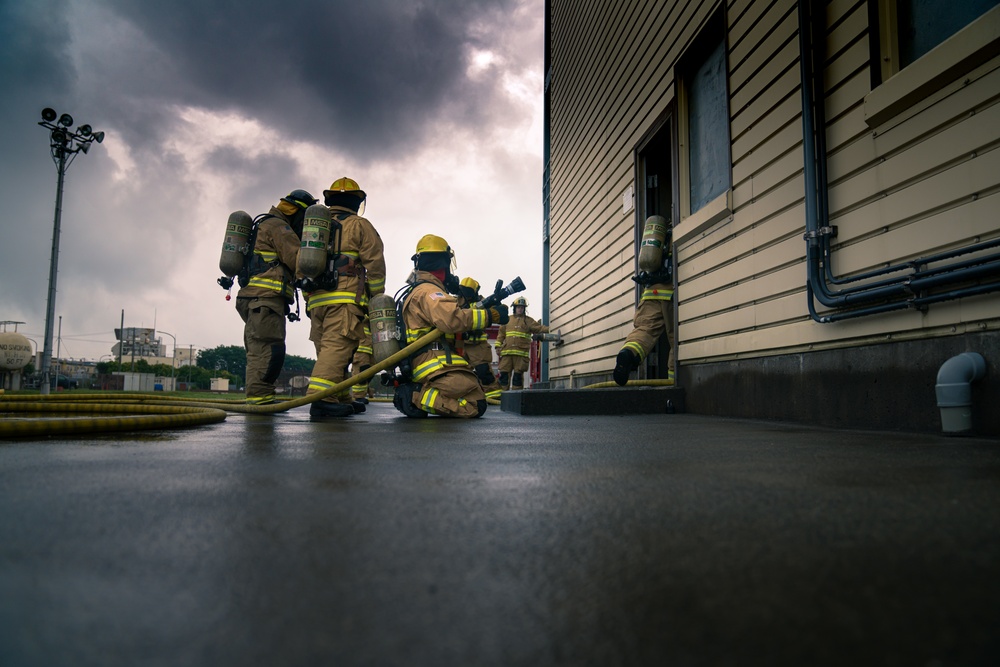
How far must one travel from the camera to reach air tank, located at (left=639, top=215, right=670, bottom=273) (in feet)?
20.3

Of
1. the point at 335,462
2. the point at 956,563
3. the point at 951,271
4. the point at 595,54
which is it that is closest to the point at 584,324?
the point at 595,54

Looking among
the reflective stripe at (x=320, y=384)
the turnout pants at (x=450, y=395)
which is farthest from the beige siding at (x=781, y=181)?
the reflective stripe at (x=320, y=384)

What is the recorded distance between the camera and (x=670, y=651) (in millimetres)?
594

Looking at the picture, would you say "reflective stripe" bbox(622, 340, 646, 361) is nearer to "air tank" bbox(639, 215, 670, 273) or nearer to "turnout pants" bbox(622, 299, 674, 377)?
"turnout pants" bbox(622, 299, 674, 377)

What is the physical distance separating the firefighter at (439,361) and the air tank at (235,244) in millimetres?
2122

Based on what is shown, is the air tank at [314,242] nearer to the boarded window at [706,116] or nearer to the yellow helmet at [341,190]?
the yellow helmet at [341,190]

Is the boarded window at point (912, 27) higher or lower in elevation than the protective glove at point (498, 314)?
higher

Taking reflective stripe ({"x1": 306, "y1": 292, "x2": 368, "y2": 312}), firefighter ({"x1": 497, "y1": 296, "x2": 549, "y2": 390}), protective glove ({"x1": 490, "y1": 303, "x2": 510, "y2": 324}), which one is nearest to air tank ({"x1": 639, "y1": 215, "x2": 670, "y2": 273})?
protective glove ({"x1": 490, "y1": 303, "x2": 510, "y2": 324})

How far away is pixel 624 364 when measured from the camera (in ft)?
19.7

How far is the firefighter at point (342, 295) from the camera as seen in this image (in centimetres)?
531

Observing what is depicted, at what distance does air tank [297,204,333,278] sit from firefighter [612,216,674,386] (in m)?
3.04

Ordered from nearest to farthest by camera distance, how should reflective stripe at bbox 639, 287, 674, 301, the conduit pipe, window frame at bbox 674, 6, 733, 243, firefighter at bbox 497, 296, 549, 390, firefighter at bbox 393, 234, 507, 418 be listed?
the conduit pipe < firefighter at bbox 393, 234, 507, 418 < window frame at bbox 674, 6, 733, 243 < reflective stripe at bbox 639, 287, 674, 301 < firefighter at bbox 497, 296, 549, 390

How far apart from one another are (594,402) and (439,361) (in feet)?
5.09

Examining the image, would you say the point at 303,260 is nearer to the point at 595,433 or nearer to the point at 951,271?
the point at 595,433
